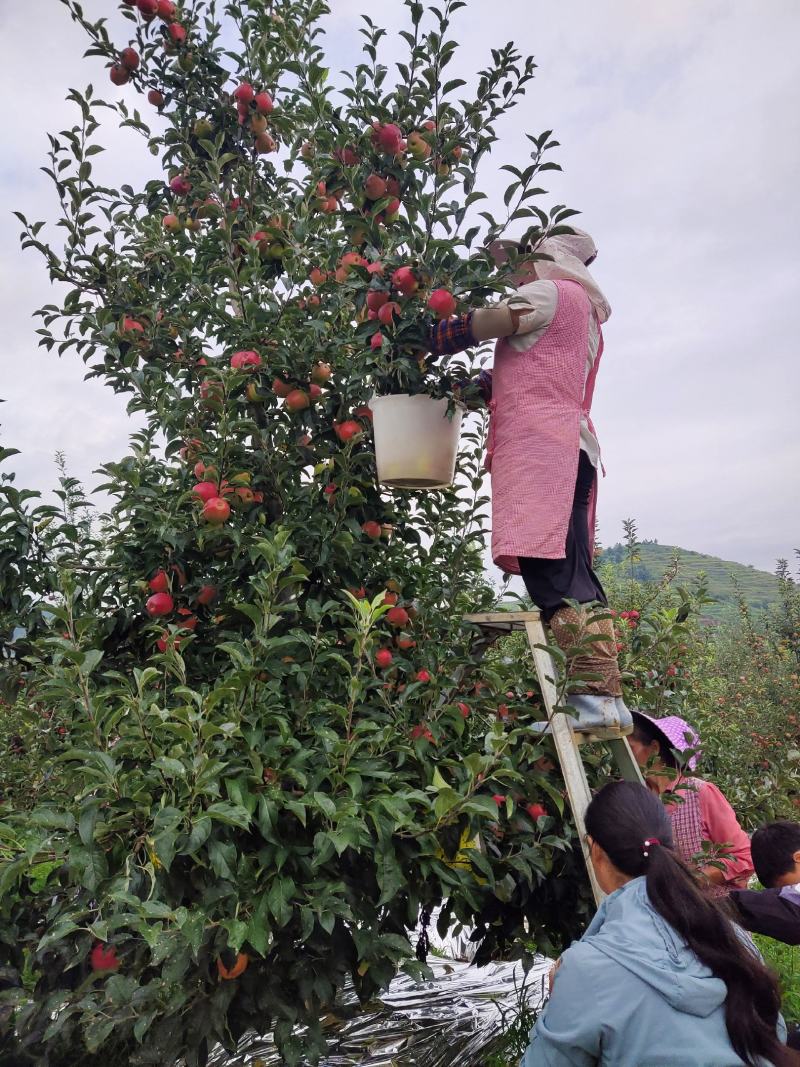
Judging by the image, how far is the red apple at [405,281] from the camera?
2076mm

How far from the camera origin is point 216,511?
6.84 ft

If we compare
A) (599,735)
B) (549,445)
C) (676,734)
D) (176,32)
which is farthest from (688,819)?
(176,32)

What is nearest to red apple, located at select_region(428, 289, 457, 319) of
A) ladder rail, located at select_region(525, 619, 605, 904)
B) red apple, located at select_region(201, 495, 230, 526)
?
red apple, located at select_region(201, 495, 230, 526)

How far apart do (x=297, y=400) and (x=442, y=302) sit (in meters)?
0.49

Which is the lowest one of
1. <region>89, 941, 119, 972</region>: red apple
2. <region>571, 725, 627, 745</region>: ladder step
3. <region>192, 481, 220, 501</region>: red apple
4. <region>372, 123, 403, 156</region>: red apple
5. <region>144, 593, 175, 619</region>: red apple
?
<region>89, 941, 119, 972</region>: red apple

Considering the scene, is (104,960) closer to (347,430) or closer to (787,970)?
(347,430)

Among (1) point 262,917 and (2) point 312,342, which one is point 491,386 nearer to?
(2) point 312,342

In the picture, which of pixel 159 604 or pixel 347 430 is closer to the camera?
pixel 159 604

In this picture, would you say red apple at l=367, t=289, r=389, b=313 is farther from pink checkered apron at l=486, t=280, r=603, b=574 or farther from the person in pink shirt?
the person in pink shirt

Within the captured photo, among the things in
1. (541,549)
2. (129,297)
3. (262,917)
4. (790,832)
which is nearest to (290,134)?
(129,297)

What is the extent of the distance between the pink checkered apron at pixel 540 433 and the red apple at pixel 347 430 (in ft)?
1.21

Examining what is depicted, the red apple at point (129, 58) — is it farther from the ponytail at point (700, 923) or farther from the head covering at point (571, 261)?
the ponytail at point (700, 923)

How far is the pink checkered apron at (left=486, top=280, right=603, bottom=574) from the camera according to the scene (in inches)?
84.4

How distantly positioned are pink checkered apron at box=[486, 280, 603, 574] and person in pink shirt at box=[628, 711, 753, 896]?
2.21 ft
